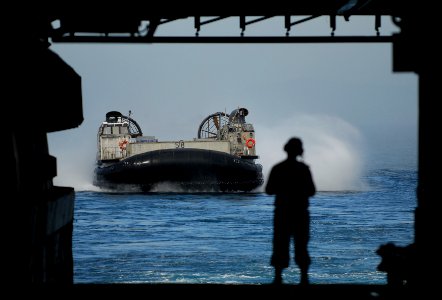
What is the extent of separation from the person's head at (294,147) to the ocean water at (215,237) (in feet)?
72.9

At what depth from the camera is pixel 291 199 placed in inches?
481

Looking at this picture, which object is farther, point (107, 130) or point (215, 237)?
point (107, 130)

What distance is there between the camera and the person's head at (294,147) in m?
11.9

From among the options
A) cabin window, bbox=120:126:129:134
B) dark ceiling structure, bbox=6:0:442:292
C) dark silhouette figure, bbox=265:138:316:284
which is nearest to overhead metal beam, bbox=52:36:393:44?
dark ceiling structure, bbox=6:0:442:292

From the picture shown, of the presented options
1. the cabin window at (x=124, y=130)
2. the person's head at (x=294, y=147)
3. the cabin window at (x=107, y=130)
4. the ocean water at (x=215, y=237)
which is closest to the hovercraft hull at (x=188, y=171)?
the ocean water at (x=215, y=237)

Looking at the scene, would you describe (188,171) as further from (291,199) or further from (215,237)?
(291,199)

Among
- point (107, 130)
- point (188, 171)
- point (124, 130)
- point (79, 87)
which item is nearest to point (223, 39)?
point (79, 87)

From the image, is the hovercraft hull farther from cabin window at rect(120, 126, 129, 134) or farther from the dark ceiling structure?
the dark ceiling structure

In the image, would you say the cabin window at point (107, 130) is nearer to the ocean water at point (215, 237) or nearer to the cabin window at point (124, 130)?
the cabin window at point (124, 130)

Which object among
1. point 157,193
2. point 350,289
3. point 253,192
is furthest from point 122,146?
point 350,289

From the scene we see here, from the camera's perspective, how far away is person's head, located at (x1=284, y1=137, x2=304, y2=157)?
39.1 feet

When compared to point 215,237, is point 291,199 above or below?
above

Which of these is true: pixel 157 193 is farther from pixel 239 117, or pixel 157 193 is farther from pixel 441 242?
pixel 441 242

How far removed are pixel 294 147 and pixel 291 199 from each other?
0.65 metres
